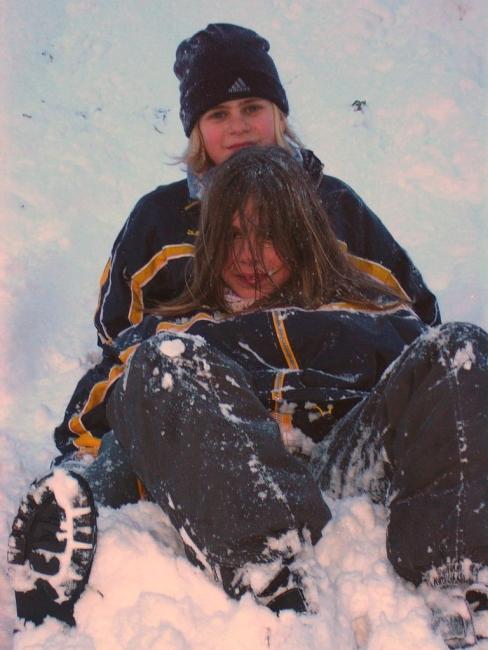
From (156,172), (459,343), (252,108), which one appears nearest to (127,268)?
(252,108)

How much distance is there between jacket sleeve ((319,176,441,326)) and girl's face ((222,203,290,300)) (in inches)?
14.7

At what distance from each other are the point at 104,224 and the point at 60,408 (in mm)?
1087

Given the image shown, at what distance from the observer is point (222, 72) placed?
7.57 ft

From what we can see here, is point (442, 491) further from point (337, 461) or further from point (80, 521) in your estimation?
point (80, 521)

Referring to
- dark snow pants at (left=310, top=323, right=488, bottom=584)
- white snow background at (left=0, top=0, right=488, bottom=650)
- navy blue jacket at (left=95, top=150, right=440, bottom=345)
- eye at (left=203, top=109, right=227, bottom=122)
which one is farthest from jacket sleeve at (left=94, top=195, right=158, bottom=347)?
dark snow pants at (left=310, top=323, right=488, bottom=584)

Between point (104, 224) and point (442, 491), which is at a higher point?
point (104, 224)

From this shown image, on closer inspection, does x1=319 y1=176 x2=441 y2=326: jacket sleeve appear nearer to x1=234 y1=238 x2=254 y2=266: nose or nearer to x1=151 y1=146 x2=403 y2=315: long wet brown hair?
x1=151 y1=146 x2=403 y2=315: long wet brown hair

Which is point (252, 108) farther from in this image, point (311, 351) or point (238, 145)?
point (311, 351)

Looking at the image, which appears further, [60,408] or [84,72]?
[84,72]

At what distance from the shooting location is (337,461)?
1.58m

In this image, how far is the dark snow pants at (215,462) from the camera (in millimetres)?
1271

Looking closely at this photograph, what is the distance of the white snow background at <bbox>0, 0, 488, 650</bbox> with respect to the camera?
1346 millimetres

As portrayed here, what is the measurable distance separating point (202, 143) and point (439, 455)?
1337 mm

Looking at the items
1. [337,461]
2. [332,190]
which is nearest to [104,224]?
[332,190]
